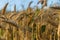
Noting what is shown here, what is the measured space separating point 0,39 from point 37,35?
13.3 inches

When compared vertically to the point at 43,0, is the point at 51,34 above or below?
below

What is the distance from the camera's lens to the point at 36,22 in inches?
82.6

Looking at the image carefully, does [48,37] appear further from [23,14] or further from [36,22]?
[23,14]

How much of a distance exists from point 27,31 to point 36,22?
26 centimetres

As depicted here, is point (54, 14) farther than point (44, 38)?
Yes

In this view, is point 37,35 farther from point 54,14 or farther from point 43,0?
point 43,0

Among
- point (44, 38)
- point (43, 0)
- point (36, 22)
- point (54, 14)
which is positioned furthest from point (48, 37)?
point (43, 0)

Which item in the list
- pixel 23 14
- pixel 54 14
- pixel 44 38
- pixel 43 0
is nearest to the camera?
pixel 44 38

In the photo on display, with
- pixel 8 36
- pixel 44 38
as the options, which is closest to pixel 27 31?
pixel 44 38

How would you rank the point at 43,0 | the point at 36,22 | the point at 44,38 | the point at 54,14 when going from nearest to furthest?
the point at 44,38 → the point at 36,22 → the point at 54,14 → the point at 43,0

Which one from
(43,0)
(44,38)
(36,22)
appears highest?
(43,0)

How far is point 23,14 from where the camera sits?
266 cm

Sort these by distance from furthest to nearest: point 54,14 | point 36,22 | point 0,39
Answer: point 54,14 → point 36,22 → point 0,39

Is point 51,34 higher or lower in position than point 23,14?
lower
